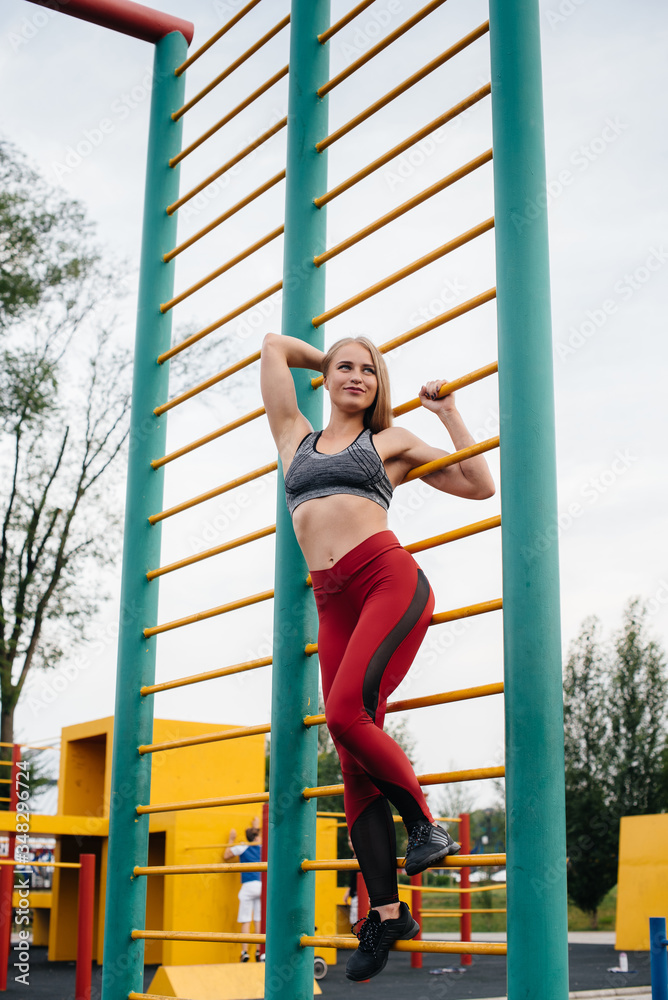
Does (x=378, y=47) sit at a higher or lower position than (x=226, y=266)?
higher

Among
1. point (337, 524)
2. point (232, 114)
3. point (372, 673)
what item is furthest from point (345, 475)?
point (232, 114)

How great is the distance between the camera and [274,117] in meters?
3.17

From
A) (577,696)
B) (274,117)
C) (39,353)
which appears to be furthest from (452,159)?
(577,696)

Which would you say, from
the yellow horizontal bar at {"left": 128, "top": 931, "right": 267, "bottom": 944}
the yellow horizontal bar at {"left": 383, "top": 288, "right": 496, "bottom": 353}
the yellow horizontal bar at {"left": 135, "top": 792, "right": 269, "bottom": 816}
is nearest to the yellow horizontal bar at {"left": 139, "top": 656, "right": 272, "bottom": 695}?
the yellow horizontal bar at {"left": 135, "top": 792, "right": 269, "bottom": 816}

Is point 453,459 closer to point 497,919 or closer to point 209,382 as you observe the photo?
point 209,382

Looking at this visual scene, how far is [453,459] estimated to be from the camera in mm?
2062

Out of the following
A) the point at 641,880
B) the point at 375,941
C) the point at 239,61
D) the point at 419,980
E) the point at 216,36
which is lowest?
the point at 419,980

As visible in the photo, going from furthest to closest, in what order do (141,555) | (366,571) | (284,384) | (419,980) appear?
(419,980), (141,555), (284,384), (366,571)

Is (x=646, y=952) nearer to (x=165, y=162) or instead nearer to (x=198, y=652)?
(x=198, y=652)

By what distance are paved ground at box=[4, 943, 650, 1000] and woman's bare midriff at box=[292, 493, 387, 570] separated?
16.0 ft

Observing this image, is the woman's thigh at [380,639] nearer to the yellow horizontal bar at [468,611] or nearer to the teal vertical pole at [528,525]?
the yellow horizontal bar at [468,611]

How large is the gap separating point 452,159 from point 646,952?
11.4m

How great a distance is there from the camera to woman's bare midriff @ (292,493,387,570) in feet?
6.95

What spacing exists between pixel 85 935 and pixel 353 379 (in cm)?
368
